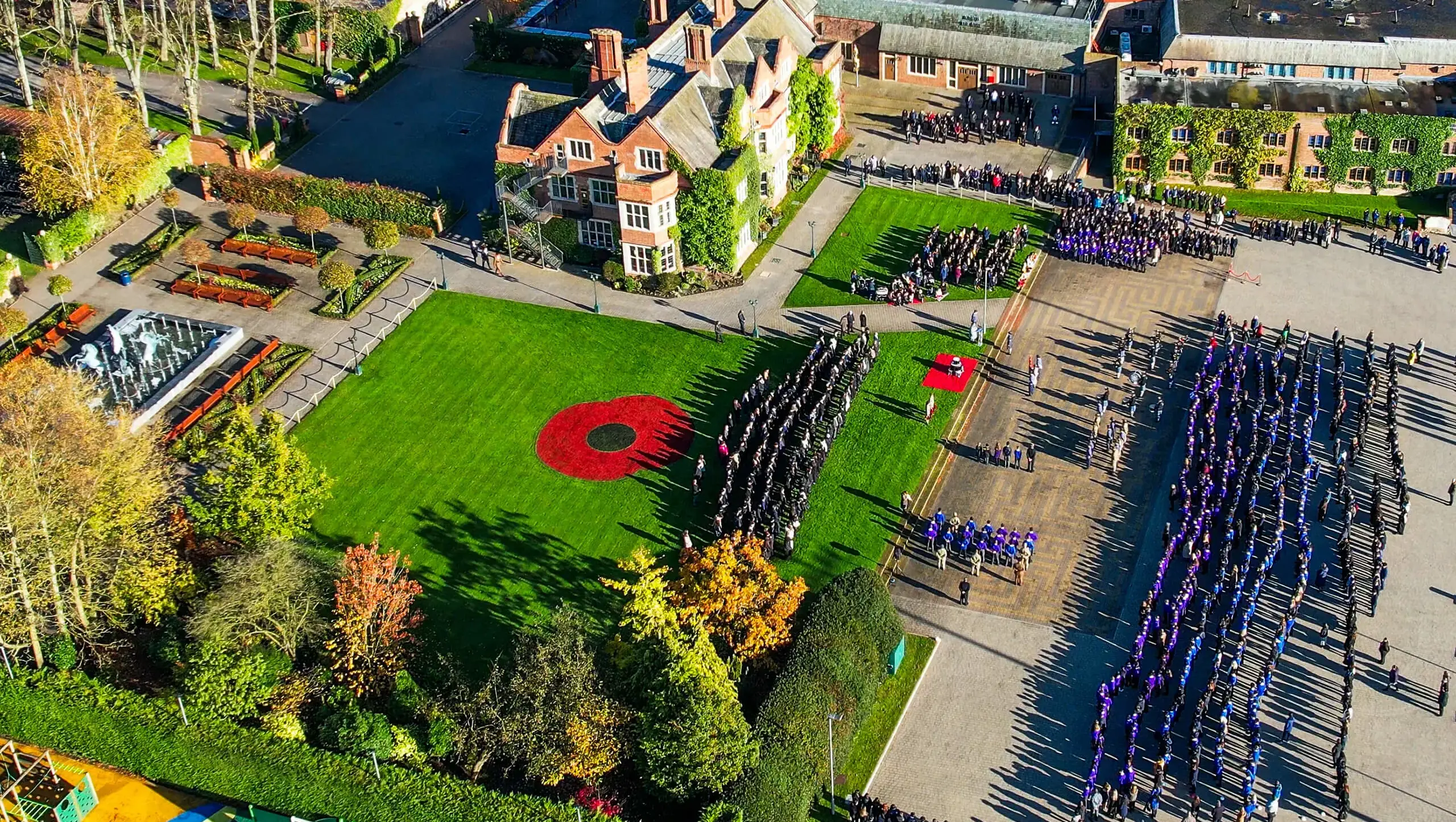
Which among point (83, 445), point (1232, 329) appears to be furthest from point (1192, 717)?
point (83, 445)

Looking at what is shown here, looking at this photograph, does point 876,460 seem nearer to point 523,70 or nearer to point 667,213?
point 667,213

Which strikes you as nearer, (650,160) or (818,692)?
(818,692)

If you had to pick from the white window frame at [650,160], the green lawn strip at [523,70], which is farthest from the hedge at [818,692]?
the green lawn strip at [523,70]

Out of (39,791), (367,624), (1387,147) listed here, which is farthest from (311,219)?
(1387,147)

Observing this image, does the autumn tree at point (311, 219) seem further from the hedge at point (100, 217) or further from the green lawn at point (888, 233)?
the green lawn at point (888, 233)

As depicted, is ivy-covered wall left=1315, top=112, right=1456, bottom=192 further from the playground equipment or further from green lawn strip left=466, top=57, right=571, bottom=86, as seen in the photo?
the playground equipment

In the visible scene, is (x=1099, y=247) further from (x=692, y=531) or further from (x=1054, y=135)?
(x=692, y=531)
